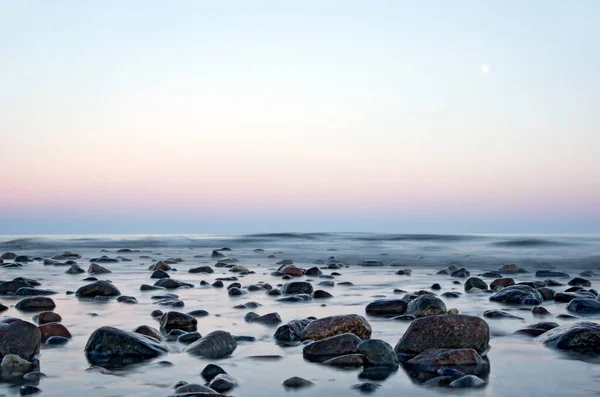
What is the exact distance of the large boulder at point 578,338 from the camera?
5148 mm

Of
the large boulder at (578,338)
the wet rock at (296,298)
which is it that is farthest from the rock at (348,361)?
the wet rock at (296,298)

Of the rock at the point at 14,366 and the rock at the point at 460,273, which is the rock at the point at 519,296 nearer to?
the rock at the point at 460,273

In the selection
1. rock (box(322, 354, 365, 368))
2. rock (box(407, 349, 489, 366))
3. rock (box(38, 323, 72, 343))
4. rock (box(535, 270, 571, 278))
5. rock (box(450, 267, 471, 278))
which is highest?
rock (box(535, 270, 571, 278))

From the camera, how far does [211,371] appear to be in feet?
13.8

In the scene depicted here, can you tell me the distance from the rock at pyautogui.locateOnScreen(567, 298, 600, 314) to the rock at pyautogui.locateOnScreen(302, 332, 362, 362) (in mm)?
4022

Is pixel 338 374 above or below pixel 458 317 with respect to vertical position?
below

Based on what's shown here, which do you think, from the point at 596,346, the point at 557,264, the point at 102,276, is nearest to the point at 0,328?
the point at 596,346

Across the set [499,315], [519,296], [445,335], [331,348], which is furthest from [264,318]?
[519,296]

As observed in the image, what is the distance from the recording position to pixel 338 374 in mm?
4316

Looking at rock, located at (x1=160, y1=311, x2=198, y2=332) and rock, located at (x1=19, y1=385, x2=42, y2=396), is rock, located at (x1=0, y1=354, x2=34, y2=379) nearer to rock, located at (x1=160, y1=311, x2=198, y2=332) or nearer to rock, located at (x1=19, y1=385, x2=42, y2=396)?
rock, located at (x1=19, y1=385, x2=42, y2=396)

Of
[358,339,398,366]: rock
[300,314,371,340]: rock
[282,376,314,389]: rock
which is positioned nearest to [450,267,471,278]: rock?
[300,314,371,340]: rock

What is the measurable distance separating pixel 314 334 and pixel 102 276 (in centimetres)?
909

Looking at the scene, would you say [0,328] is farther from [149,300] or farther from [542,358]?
[542,358]

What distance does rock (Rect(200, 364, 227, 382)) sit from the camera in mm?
4164
